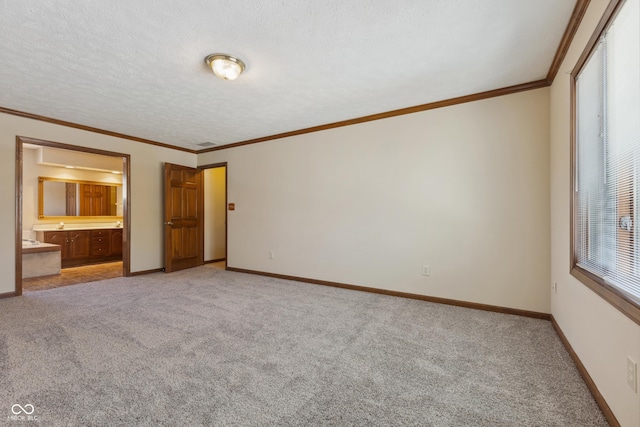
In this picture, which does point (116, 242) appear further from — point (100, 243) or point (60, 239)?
point (60, 239)

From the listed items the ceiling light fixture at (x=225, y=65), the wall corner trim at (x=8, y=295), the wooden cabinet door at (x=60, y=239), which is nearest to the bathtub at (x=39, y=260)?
the wooden cabinet door at (x=60, y=239)

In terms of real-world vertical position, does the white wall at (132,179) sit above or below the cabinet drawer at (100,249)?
above

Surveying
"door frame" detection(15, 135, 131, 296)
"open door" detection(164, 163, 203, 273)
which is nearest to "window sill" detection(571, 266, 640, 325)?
"open door" detection(164, 163, 203, 273)

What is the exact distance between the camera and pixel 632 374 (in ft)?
4.12

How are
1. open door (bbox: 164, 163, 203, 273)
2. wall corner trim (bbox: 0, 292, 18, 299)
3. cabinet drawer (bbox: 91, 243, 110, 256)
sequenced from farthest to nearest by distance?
cabinet drawer (bbox: 91, 243, 110, 256), open door (bbox: 164, 163, 203, 273), wall corner trim (bbox: 0, 292, 18, 299)

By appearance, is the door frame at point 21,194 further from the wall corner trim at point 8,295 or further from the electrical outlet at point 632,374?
the electrical outlet at point 632,374

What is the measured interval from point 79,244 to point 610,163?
8.20 metres

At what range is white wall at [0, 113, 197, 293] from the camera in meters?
3.66

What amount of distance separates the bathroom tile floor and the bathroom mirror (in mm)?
1391

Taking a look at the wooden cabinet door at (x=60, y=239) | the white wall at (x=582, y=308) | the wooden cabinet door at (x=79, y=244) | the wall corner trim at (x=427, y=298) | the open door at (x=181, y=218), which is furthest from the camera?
the wooden cabinet door at (x=79, y=244)

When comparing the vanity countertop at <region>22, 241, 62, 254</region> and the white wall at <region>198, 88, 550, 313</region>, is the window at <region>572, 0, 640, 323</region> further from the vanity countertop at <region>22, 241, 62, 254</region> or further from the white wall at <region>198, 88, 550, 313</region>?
the vanity countertop at <region>22, 241, 62, 254</region>

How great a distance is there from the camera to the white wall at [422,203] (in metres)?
2.95

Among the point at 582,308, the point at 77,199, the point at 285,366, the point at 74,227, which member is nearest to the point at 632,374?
the point at 582,308

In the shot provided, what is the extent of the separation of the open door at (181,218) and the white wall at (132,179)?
26cm
